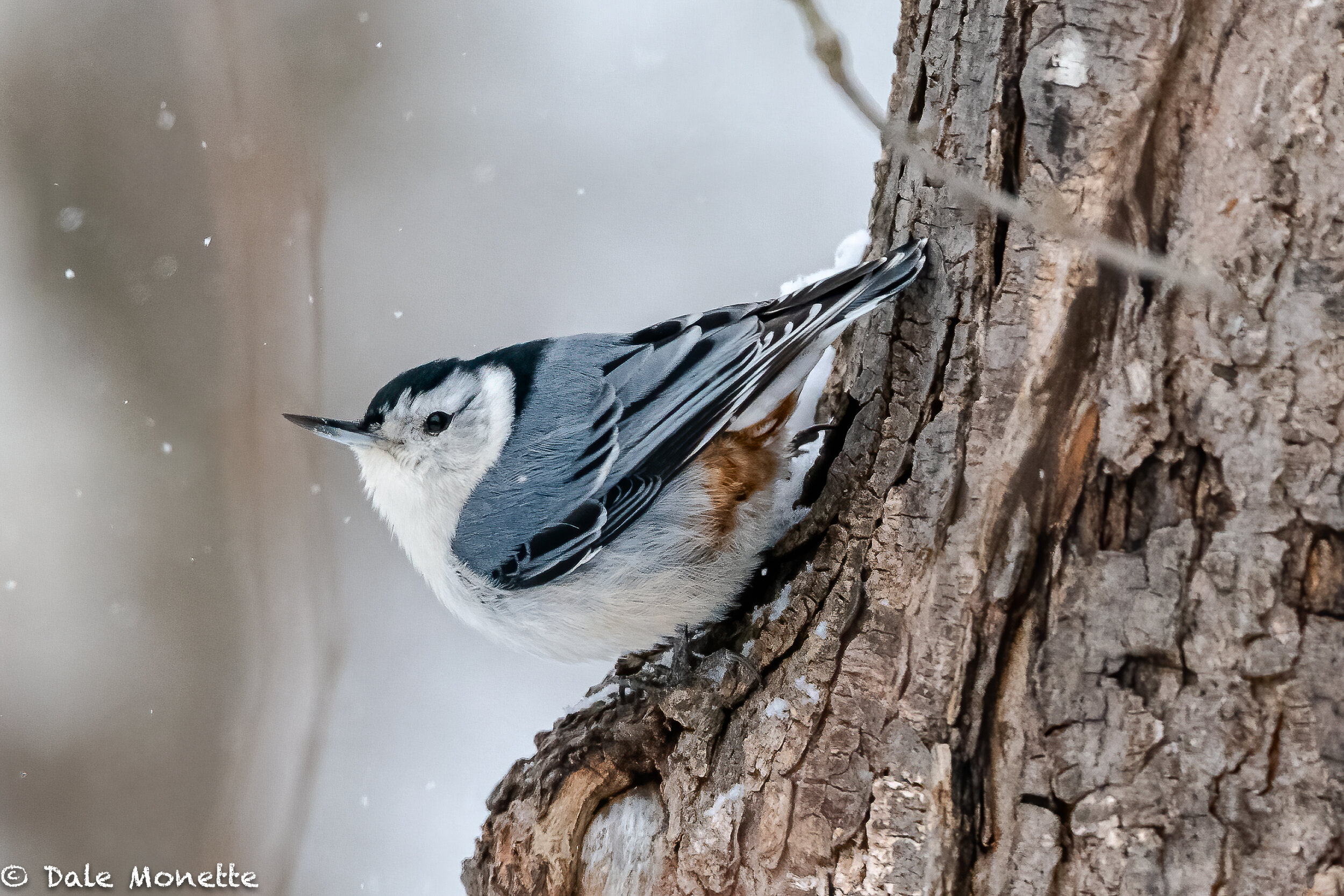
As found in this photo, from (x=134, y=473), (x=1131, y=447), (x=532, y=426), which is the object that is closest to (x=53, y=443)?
(x=134, y=473)

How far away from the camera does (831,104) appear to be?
11.7 ft

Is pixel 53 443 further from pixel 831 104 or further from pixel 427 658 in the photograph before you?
pixel 831 104

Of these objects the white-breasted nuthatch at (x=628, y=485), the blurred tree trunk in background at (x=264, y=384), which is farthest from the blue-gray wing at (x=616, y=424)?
the blurred tree trunk in background at (x=264, y=384)

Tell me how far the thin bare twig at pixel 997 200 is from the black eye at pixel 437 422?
1101 mm

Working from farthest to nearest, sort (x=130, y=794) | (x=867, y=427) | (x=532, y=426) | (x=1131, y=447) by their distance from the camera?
(x=130, y=794), (x=532, y=426), (x=867, y=427), (x=1131, y=447)

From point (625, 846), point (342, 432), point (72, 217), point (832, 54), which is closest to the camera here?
point (832, 54)

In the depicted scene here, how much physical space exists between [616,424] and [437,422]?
1.40 feet

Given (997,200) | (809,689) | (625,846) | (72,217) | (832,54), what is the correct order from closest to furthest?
(832,54)
(997,200)
(809,689)
(625,846)
(72,217)

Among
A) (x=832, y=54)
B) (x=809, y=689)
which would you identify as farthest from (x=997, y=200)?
(x=809, y=689)

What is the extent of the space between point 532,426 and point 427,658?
217 centimetres

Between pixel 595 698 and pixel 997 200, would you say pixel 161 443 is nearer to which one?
pixel 595 698

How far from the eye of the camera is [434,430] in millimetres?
2016

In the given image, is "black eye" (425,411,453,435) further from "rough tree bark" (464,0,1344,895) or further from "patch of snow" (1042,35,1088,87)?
"patch of snow" (1042,35,1088,87)

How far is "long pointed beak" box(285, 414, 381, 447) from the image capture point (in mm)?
1991
